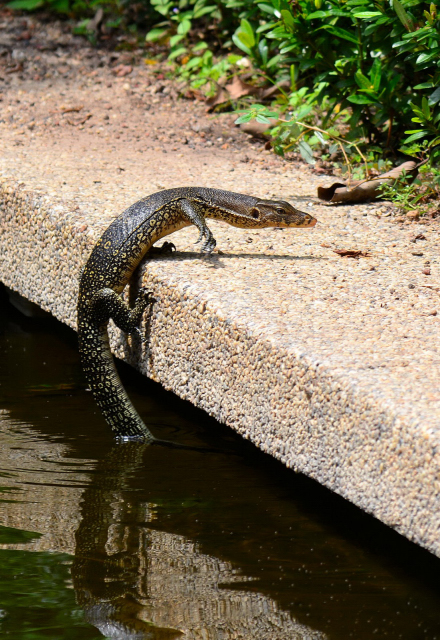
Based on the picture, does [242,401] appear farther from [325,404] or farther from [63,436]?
[63,436]

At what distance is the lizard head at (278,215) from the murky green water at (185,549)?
105 centimetres

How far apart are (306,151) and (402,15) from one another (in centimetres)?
116

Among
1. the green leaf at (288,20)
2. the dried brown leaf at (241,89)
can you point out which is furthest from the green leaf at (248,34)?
the green leaf at (288,20)

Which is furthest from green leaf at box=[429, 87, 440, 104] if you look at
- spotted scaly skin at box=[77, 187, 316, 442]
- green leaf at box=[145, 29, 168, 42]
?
green leaf at box=[145, 29, 168, 42]

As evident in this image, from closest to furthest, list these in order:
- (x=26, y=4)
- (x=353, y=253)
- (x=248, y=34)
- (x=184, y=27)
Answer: (x=353, y=253) < (x=248, y=34) < (x=184, y=27) < (x=26, y=4)

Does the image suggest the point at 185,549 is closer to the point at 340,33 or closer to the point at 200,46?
the point at 340,33

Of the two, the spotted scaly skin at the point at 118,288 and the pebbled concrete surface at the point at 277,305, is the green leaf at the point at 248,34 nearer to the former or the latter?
the pebbled concrete surface at the point at 277,305

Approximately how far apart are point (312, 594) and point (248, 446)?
1199 mm

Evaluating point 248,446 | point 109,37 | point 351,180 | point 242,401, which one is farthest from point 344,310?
point 109,37

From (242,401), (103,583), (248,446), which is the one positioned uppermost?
(242,401)

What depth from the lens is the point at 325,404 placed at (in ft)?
9.20

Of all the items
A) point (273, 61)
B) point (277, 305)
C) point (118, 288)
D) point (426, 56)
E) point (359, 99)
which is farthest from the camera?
point (273, 61)

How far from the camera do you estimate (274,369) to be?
3.04m

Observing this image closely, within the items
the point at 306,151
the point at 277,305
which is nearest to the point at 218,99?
the point at 306,151
